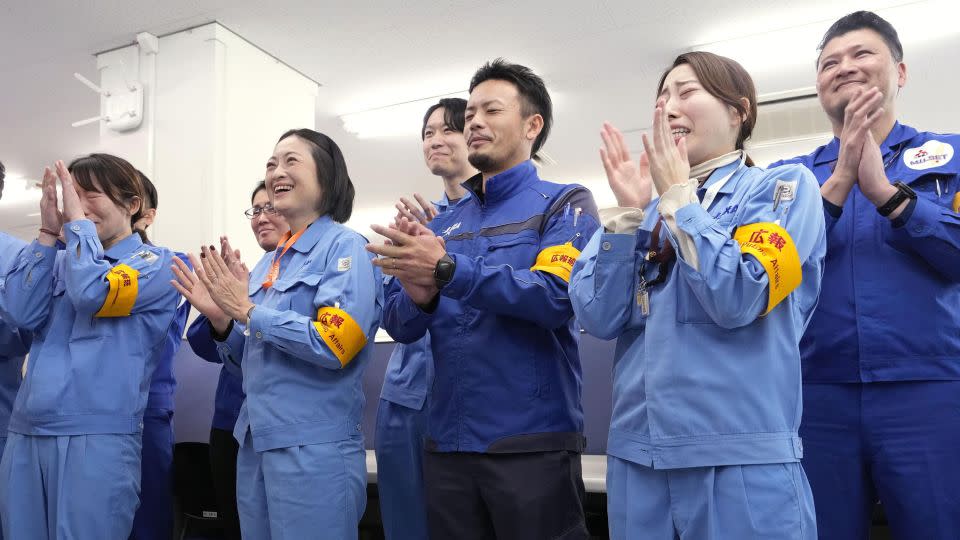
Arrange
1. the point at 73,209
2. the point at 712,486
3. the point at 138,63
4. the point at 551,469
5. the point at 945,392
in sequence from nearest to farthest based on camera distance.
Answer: the point at 712,486 → the point at 945,392 → the point at 551,469 → the point at 73,209 → the point at 138,63

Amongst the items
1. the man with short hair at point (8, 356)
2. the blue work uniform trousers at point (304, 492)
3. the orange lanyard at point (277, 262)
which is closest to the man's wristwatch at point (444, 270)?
the blue work uniform trousers at point (304, 492)

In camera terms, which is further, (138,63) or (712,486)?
(138,63)

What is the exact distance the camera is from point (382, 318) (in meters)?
2.17

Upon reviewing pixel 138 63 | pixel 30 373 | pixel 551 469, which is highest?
pixel 138 63

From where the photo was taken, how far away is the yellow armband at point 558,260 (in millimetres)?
1797

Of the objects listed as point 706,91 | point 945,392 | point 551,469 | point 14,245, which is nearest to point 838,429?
point 945,392

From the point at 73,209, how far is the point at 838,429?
2233 millimetres

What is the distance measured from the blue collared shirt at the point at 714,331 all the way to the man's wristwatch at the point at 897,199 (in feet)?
0.99

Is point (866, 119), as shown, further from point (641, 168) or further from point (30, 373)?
point (30, 373)

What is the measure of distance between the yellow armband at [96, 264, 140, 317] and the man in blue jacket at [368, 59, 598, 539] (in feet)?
2.84

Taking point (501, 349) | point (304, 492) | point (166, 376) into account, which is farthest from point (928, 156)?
point (166, 376)

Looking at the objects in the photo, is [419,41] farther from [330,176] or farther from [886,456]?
[886,456]

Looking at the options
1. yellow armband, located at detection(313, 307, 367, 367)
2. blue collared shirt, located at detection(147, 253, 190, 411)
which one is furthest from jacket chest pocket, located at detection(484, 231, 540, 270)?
blue collared shirt, located at detection(147, 253, 190, 411)

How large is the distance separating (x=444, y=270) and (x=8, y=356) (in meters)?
1.94
